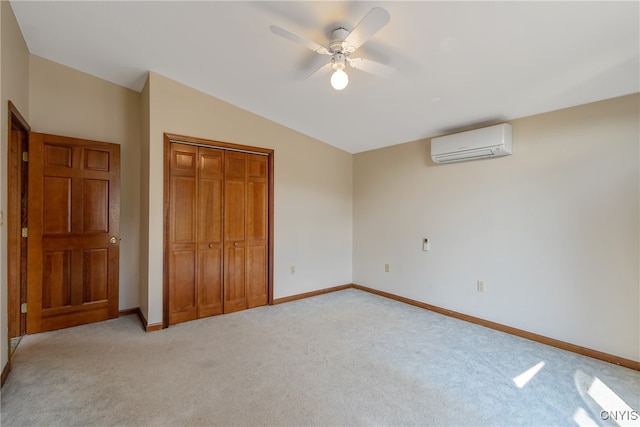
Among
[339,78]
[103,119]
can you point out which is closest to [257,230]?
[103,119]

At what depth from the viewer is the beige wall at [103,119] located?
127 inches

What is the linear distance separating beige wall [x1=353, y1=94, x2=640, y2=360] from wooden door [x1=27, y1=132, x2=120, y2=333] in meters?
3.70

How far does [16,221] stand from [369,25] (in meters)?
3.40

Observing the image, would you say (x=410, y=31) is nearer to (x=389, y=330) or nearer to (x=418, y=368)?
(x=418, y=368)

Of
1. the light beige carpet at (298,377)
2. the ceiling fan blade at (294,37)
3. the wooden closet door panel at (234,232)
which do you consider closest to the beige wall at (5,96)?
the light beige carpet at (298,377)

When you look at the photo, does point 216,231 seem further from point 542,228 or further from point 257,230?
point 542,228

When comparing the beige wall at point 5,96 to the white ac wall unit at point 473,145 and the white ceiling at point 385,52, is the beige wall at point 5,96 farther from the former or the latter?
the white ac wall unit at point 473,145

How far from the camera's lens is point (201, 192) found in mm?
3521

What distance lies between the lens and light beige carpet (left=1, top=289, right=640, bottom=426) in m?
1.87

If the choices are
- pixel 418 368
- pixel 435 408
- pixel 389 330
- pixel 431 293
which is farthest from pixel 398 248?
pixel 435 408

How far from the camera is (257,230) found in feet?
13.1

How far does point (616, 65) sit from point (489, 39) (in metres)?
1.01

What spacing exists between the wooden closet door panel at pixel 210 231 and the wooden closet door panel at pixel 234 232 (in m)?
0.08

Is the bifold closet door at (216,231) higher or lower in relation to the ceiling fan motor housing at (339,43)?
lower
